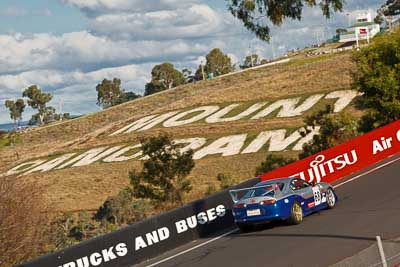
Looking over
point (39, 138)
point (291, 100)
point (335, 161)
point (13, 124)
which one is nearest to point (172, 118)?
point (291, 100)

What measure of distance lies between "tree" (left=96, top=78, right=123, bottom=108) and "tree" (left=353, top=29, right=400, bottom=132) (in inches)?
5553

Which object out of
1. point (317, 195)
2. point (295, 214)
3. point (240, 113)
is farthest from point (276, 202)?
point (240, 113)

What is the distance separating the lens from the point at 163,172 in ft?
111

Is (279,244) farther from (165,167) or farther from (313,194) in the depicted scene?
(165,167)

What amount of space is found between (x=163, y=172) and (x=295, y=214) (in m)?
15.0

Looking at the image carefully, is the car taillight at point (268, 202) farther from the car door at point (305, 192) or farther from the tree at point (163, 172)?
the tree at point (163, 172)

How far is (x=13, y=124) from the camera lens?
579 feet

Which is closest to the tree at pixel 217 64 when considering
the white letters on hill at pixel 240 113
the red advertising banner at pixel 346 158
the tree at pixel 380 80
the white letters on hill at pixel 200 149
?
the white letters on hill at pixel 240 113

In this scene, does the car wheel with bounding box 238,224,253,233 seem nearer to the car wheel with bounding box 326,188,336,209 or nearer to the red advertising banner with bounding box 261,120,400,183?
the car wheel with bounding box 326,188,336,209

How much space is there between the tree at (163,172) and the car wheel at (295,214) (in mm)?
14500

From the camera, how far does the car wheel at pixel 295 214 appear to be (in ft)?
63.4

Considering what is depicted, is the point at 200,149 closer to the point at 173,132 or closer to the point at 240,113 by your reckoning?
the point at 173,132

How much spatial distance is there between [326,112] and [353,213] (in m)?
21.7

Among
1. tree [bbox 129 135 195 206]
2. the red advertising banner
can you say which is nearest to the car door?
the red advertising banner
